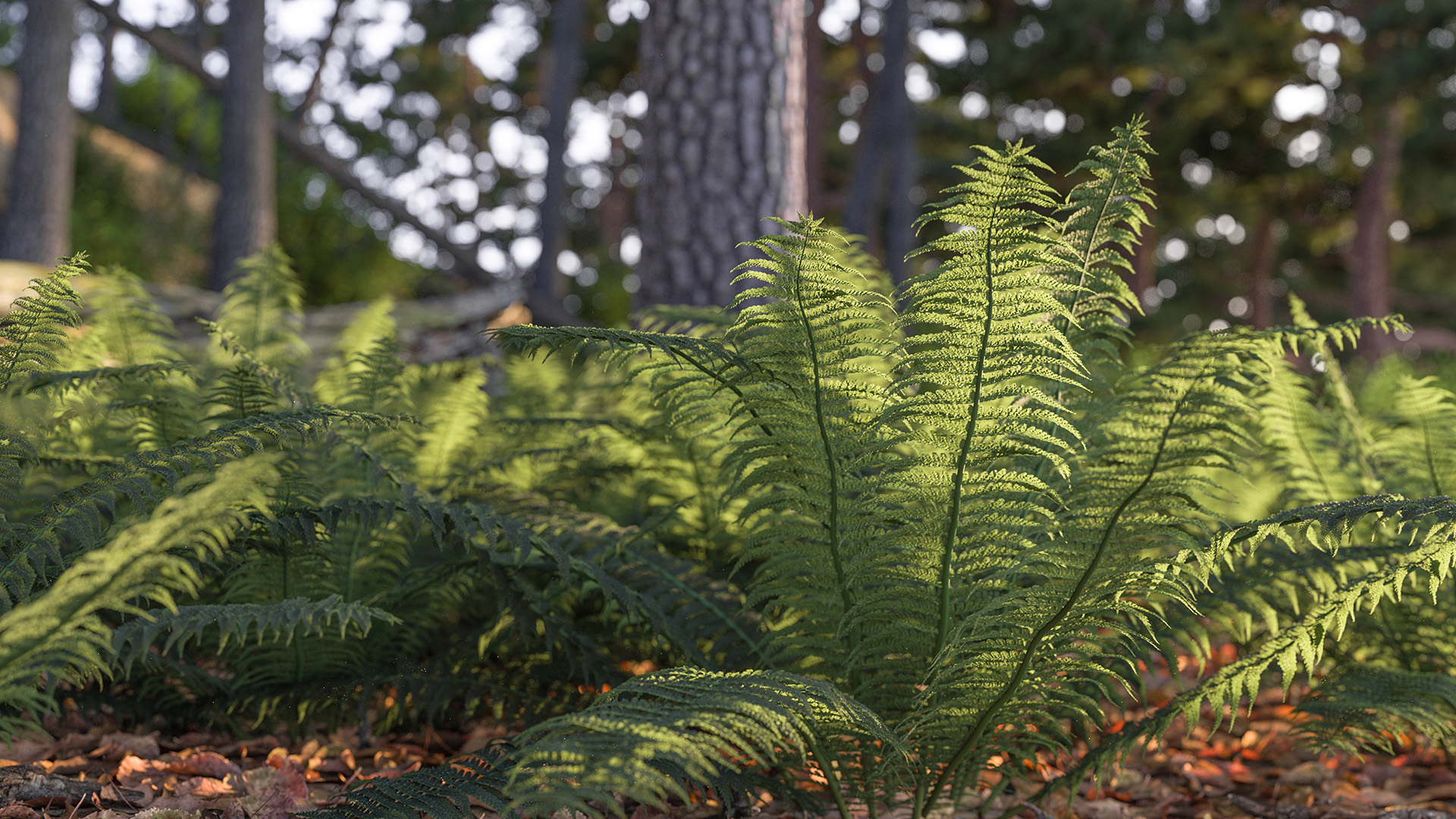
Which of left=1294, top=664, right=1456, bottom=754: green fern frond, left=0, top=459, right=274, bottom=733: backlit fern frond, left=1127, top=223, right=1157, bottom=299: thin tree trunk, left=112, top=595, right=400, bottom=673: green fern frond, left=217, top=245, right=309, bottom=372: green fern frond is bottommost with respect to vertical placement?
left=1294, top=664, right=1456, bottom=754: green fern frond

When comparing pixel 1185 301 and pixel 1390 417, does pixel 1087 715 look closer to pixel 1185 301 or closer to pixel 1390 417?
pixel 1390 417

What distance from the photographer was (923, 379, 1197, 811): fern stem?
145 centimetres

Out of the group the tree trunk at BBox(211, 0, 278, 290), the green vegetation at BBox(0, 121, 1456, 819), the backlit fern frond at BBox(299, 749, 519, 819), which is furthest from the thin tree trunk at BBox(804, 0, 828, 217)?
the backlit fern frond at BBox(299, 749, 519, 819)

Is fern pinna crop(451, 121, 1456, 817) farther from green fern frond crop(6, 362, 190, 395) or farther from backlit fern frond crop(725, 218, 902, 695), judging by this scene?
green fern frond crop(6, 362, 190, 395)

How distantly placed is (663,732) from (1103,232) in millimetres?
1172

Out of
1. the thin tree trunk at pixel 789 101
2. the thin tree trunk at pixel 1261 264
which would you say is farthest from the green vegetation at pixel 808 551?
the thin tree trunk at pixel 1261 264

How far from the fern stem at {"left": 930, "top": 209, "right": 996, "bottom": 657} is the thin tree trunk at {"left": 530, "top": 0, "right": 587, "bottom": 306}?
26.0ft

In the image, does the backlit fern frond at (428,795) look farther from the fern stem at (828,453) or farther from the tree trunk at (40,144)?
the tree trunk at (40,144)

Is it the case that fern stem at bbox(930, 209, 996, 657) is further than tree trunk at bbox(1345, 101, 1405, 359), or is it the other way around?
tree trunk at bbox(1345, 101, 1405, 359)

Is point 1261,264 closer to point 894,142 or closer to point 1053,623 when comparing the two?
point 894,142

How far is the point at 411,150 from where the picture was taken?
19750 millimetres

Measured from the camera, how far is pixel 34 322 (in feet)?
5.55

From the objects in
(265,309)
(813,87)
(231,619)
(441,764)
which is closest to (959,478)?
(231,619)

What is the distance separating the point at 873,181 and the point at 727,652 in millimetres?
9718
